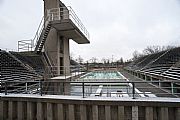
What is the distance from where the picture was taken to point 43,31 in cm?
1512

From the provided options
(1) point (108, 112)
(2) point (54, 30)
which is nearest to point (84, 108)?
(1) point (108, 112)

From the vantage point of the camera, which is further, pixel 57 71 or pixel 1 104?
pixel 57 71

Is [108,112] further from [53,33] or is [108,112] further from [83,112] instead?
[53,33]

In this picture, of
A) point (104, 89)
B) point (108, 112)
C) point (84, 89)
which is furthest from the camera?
point (104, 89)

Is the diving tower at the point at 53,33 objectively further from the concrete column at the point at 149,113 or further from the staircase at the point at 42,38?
the concrete column at the point at 149,113

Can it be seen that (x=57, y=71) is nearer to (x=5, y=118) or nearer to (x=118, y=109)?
(x=5, y=118)

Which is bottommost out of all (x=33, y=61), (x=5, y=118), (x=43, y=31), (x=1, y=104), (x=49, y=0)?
(x=5, y=118)

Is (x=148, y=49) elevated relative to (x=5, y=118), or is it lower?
elevated

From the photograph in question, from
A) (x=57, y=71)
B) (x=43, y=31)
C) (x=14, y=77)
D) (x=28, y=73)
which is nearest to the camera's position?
(x=14, y=77)

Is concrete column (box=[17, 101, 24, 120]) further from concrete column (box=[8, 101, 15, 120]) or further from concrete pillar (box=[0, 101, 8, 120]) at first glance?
concrete pillar (box=[0, 101, 8, 120])

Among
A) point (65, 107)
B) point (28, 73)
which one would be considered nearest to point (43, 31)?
point (28, 73)

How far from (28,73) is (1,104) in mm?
7853

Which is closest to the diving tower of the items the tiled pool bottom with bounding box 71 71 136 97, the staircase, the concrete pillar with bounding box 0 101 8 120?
the staircase

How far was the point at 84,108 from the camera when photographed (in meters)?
5.16
